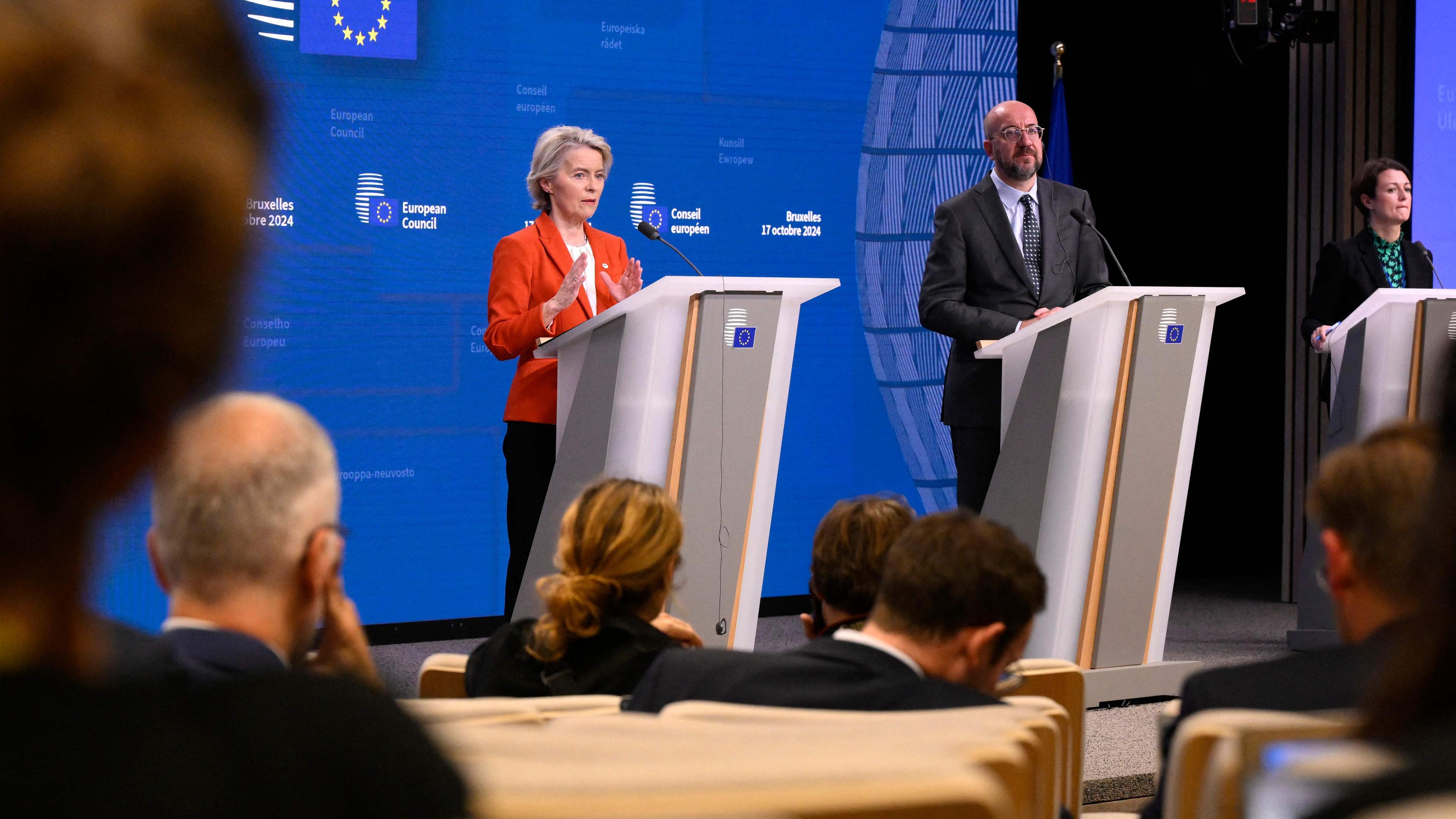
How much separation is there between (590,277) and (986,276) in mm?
1285

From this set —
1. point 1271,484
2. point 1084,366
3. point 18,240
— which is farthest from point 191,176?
point 1271,484

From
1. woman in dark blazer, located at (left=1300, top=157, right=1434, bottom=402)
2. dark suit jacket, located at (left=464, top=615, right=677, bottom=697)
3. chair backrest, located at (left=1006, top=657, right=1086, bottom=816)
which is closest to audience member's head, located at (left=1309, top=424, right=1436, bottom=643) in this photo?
chair backrest, located at (left=1006, top=657, right=1086, bottom=816)

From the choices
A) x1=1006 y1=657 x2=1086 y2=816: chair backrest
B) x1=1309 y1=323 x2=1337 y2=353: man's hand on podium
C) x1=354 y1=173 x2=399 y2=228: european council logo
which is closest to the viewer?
x1=1006 y1=657 x2=1086 y2=816: chair backrest

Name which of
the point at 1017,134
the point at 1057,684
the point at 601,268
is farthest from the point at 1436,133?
the point at 1057,684

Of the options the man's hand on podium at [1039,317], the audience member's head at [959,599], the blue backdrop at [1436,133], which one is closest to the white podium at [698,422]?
the man's hand on podium at [1039,317]

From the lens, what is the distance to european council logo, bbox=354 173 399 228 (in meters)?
5.51

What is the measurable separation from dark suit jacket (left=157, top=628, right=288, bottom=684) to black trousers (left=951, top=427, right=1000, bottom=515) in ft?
10.4

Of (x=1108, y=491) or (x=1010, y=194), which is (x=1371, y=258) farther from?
(x=1108, y=491)

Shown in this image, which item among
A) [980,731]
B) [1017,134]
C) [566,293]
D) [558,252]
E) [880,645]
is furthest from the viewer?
[1017,134]

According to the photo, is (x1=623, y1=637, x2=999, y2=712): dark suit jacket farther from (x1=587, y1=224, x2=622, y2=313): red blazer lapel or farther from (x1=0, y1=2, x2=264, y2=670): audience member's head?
(x1=587, y1=224, x2=622, y2=313): red blazer lapel

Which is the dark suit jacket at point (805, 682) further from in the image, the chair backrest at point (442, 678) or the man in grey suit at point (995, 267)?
the man in grey suit at point (995, 267)

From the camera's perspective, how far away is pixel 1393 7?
21.7 ft

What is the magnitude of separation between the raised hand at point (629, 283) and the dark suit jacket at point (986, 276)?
3.24ft

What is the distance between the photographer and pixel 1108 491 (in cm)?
403
